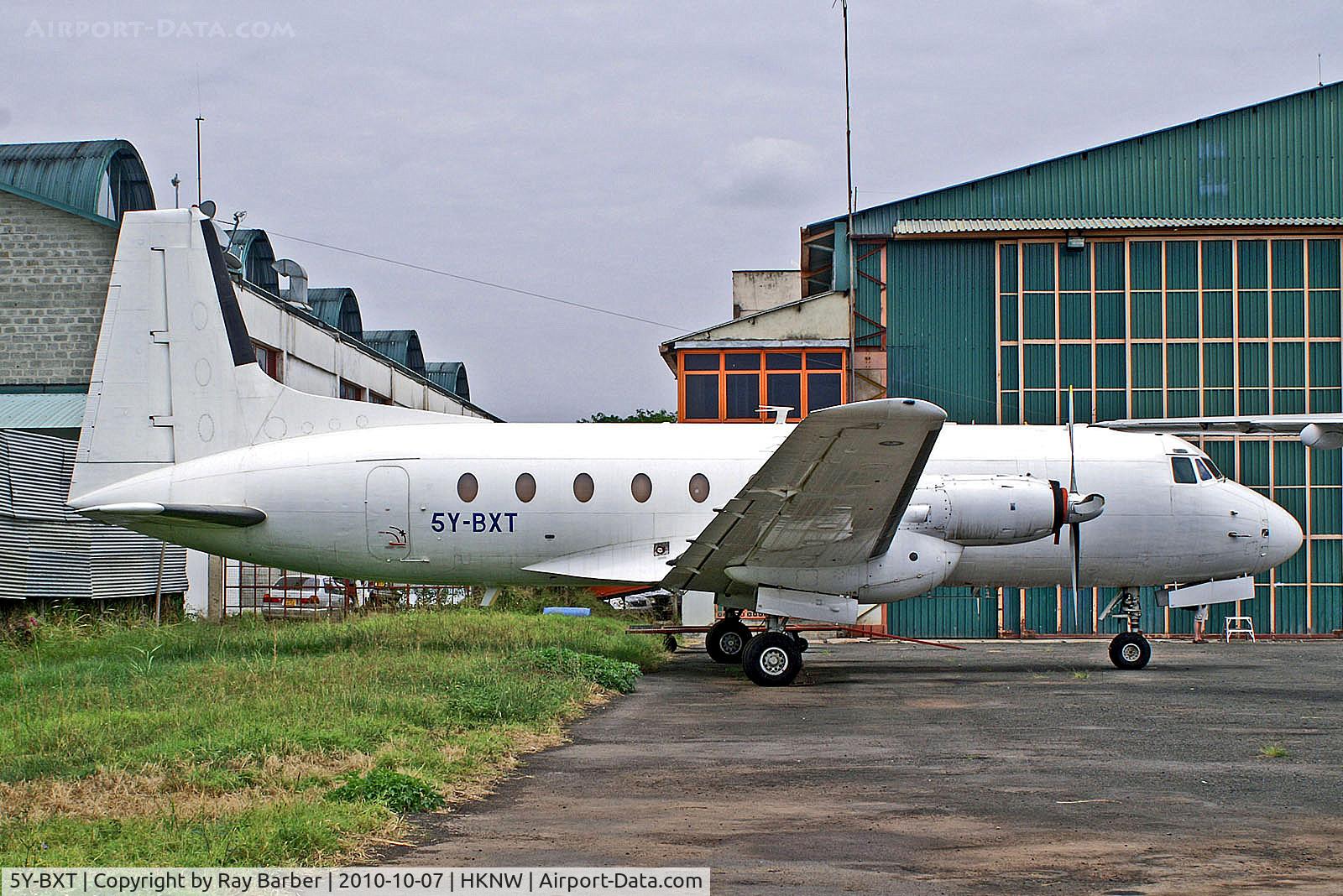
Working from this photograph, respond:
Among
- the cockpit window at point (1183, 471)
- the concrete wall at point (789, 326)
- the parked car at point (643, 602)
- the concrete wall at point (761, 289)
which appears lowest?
the parked car at point (643, 602)

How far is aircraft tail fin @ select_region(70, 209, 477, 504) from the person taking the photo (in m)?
16.5

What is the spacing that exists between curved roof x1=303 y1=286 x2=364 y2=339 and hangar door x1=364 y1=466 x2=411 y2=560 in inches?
1235

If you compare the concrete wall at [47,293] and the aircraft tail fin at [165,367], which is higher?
the concrete wall at [47,293]

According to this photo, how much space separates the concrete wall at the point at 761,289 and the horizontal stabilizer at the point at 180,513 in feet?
65.7

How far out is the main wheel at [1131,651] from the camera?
18.4 metres

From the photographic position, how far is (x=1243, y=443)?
28.4 metres

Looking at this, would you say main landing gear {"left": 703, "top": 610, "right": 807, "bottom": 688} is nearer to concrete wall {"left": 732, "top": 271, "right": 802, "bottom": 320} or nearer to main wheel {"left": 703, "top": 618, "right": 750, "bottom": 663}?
main wheel {"left": 703, "top": 618, "right": 750, "bottom": 663}

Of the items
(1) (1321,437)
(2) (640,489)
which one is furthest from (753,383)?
(1) (1321,437)

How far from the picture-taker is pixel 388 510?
16.6 meters

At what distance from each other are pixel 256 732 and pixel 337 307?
40.9m

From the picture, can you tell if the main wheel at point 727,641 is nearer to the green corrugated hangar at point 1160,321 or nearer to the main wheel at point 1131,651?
the main wheel at point 1131,651

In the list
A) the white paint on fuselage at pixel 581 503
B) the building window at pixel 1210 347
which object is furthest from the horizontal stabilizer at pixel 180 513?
the building window at pixel 1210 347

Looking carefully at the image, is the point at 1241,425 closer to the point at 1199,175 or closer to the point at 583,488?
the point at 583,488

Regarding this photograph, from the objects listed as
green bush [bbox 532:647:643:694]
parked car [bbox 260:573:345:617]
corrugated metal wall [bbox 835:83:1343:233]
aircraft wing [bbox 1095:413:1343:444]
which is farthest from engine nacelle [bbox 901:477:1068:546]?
parked car [bbox 260:573:345:617]
